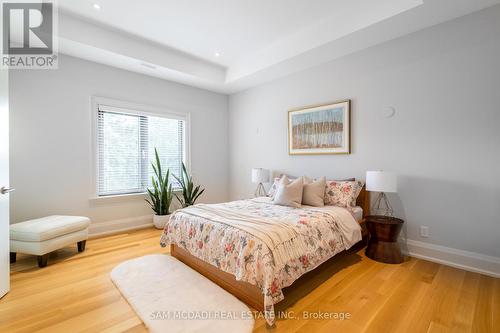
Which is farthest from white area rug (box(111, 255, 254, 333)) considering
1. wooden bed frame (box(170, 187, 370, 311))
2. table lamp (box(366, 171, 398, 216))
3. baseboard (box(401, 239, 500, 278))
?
baseboard (box(401, 239, 500, 278))

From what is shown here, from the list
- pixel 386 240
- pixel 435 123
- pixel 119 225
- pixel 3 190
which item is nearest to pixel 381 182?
pixel 386 240

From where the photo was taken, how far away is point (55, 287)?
7.32 ft

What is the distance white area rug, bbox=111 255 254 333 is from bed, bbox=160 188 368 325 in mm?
129

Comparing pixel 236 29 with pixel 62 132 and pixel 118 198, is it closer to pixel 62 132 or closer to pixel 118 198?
pixel 62 132

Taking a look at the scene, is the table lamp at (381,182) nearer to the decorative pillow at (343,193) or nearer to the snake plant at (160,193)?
the decorative pillow at (343,193)

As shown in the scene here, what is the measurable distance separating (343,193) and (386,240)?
726 millimetres

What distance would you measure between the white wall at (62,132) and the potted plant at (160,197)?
30cm

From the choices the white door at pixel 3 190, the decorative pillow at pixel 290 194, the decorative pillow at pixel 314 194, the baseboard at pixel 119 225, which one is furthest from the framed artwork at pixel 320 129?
the white door at pixel 3 190

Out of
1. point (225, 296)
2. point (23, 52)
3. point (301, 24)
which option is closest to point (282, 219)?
point (225, 296)

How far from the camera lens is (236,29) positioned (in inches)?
128

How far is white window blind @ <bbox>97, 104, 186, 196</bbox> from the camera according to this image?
12.6 ft

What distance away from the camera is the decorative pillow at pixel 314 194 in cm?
310

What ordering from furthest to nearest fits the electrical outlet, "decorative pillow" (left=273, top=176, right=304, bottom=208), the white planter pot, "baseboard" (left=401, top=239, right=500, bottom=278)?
the white planter pot → "decorative pillow" (left=273, top=176, right=304, bottom=208) → the electrical outlet → "baseboard" (left=401, top=239, right=500, bottom=278)

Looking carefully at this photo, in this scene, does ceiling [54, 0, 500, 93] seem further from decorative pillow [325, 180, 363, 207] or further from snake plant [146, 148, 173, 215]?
decorative pillow [325, 180, 363, 207]
